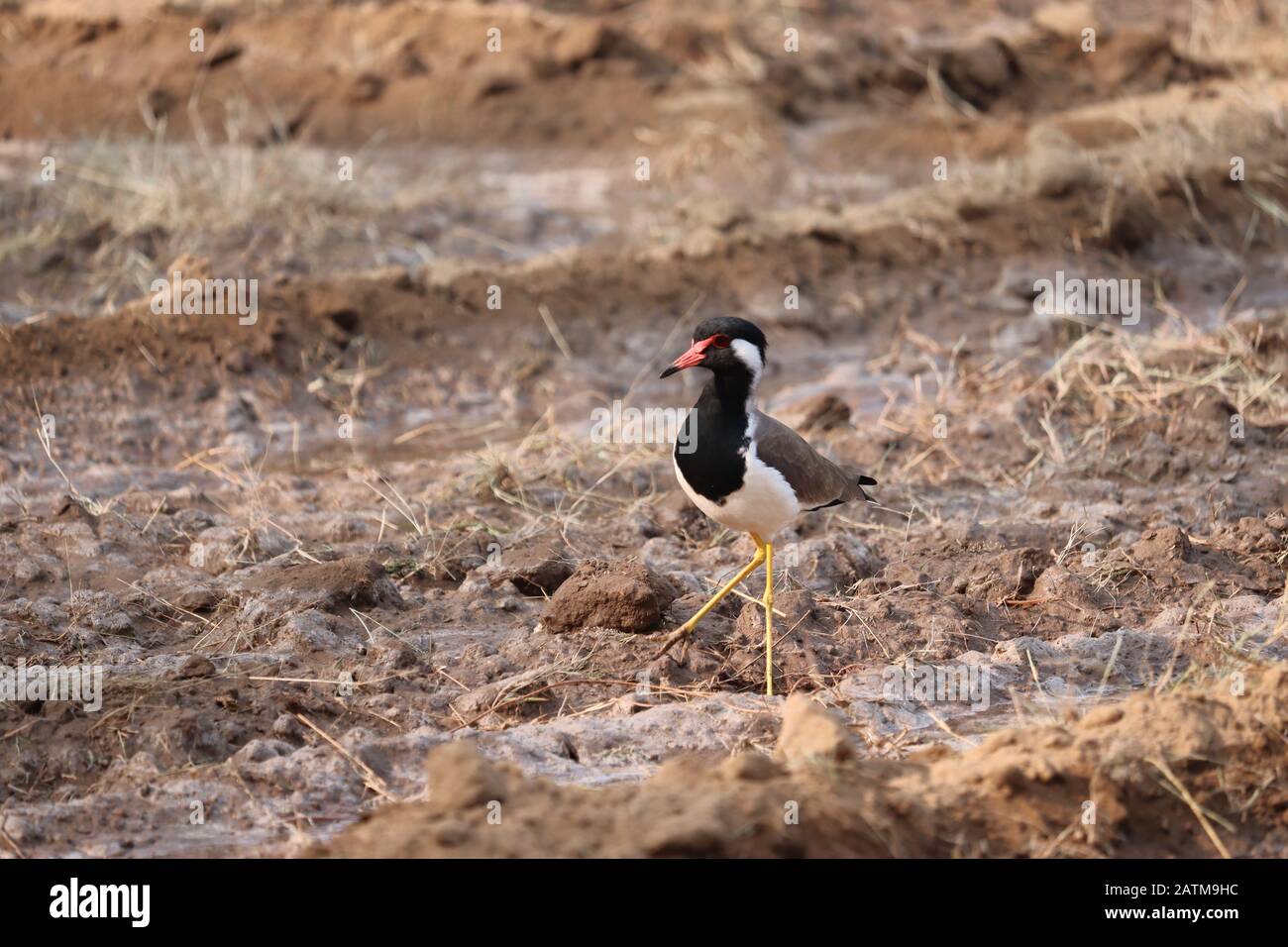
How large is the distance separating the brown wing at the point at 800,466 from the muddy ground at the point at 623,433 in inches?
18.7

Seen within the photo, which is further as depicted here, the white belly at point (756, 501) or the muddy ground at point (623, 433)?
the white belly at point (756, 501)

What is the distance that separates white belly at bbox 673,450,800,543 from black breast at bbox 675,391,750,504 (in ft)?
0.09

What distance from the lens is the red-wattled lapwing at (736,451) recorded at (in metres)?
5.59

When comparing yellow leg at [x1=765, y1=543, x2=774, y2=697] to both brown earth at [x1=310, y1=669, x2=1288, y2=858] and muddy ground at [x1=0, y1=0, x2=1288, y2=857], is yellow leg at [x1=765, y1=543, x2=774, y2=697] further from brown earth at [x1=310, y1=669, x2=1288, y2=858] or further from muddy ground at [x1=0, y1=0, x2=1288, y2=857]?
brown earth at [x1=310, y1=669, x2=1288, y2=858]

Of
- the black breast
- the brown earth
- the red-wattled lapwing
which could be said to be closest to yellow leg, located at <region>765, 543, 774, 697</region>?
the red-wattled lapwing

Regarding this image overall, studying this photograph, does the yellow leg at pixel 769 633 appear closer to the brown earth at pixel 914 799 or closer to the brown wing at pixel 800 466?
the brown wing at pixel 800 466

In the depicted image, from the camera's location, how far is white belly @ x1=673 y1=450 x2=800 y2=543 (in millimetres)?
5578

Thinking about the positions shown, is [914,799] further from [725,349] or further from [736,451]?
[725,349]

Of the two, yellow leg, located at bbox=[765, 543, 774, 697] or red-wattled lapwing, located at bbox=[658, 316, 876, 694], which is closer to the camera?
red-wattled lapwing, located at bbox=[658, 316, 876, 694]

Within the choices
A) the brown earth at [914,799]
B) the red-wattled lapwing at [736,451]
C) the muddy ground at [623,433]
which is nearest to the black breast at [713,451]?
the red-wattled lapwing at [736,451]

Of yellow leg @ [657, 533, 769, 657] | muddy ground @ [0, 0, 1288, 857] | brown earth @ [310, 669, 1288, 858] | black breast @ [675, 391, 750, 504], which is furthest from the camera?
yellow leg @ [657, 533, 769, 657]

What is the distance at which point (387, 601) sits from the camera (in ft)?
21.2
